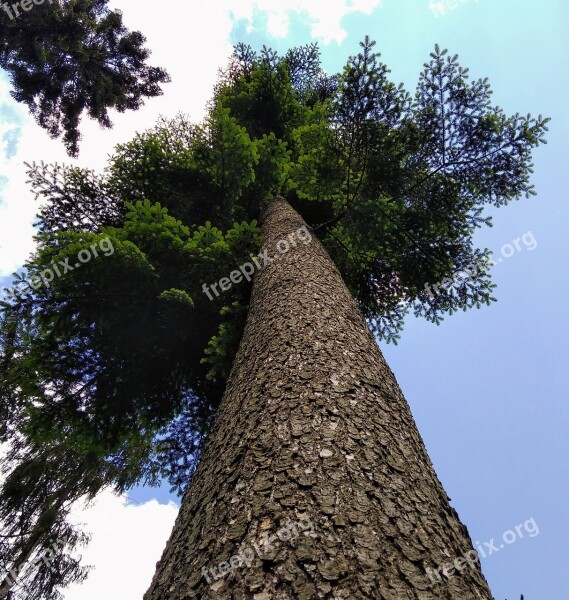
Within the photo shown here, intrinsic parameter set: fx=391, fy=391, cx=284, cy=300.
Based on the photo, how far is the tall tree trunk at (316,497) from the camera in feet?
4.09

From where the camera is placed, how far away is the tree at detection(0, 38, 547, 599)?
1.50m

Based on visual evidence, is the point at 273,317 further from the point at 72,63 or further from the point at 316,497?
the point at 72,63

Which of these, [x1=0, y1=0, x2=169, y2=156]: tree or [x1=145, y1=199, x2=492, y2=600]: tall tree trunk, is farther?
[x1=0, y1=0, x2=169, y2=156]: tree

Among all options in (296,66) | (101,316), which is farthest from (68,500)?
(296,66)

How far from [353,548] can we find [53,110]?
13463 mm

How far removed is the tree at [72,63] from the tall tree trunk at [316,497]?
417 inches

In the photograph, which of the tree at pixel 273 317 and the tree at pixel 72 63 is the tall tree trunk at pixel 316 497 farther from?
the tree at pixel 72 63

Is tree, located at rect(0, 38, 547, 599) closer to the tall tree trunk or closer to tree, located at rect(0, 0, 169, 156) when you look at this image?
the tall tree trunk

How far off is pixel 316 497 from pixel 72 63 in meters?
13.2

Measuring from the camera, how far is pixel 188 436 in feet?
24.3

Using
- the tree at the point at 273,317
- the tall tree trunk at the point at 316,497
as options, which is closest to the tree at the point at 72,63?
the tree at the point at 273,317

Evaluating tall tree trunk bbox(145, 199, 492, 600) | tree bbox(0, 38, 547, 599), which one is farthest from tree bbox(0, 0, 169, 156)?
tall tree trunk bbox(145, 199, 492, 600)

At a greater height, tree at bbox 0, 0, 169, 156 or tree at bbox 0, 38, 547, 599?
tree at bbox 0, 0, 169, 156

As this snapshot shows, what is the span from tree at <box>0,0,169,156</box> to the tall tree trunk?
10.6 m
